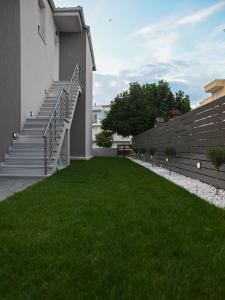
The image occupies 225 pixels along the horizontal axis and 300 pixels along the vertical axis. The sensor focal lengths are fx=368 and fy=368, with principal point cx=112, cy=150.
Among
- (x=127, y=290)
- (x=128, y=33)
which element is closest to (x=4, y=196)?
(x=127, y=290)

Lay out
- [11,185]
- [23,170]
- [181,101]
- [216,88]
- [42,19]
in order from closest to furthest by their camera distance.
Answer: [11,185]
[23,170]
[42,19]
[216,88]
[181,101]

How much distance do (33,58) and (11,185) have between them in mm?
6546

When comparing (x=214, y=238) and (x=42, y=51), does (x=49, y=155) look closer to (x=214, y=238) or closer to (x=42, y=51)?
(x=42, y=51)

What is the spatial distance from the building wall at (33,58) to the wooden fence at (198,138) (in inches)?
204

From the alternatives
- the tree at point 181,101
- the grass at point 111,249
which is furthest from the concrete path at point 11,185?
the tree at point 181,101

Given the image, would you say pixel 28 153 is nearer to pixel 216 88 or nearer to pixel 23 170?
pixel 23 170

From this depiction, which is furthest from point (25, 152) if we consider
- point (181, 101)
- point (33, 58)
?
point (181, 101)

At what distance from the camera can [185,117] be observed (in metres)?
11.6

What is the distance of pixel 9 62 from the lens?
37.3 feet

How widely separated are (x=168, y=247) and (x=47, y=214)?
201 centimetres

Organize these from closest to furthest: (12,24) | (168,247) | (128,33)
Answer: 1. (168,247)
2. (12,24)
3. (128,33)

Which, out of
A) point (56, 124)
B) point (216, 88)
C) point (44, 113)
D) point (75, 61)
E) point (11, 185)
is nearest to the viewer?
point (11, 185)

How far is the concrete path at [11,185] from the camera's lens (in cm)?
691

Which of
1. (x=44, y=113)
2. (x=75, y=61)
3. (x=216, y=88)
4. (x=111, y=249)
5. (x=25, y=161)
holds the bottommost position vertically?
(x=111, y=249)
